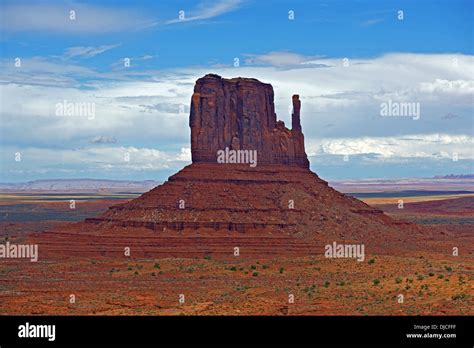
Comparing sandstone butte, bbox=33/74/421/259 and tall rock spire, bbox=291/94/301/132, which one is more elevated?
tall rock spire, bbox=291/94/301/132

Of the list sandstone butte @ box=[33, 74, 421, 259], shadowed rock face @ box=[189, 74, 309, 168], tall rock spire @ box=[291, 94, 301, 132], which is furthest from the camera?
tall rock spire @ box=[291, 94, 301, 132]

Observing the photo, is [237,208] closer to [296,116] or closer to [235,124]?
[235,124]

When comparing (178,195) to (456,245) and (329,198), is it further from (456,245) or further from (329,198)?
(456,245)

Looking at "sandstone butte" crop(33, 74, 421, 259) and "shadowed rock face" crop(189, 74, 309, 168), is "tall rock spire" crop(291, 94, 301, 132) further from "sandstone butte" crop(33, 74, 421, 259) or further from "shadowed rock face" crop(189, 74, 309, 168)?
"shadowed rock face" crop(189, 74, 309, 168)

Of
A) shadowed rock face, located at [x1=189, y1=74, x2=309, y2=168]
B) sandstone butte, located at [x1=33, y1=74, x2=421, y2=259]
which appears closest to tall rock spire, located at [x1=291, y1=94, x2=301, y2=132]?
sandstone butte, located at [x1=33, y1=74, x2=421, y2=259]

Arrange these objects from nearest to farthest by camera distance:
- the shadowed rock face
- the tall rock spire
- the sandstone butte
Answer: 1. the sandstone butte
2. the shadowed rock face
3. the tall rock spire

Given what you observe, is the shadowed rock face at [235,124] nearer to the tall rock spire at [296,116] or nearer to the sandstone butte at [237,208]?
the sandstone butte at [237,208]

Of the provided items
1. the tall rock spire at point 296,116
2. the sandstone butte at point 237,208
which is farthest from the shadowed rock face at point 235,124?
the tall rock spire at point 296,116
